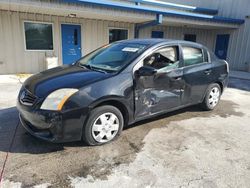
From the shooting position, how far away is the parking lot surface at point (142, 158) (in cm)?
247

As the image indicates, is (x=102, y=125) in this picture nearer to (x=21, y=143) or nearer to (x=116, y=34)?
(x=21, y=143)

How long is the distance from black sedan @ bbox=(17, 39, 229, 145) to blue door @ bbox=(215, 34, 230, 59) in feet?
36.2

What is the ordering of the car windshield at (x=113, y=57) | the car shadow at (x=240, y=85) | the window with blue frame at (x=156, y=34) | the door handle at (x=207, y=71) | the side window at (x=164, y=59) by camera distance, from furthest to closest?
the window with blue frame at (x=156, y=34)
the car shadow at (x=240, y=85)
the door handle at (x=207, y=71)
the side window at (x=164, y=59)
the car windshield at (x=113, y=57)

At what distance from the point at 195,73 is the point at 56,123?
288 cm

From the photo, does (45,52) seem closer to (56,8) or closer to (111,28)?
(56,8)

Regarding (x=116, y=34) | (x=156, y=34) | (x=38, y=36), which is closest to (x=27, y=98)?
(x=38, y=36)

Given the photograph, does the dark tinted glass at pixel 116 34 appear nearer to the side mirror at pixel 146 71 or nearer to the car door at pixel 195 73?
the car door at pixel 195 73

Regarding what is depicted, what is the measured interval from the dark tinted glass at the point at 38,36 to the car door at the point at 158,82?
718cm

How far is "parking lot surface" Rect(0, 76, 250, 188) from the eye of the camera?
2471mm

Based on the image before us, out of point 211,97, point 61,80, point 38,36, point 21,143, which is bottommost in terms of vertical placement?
point 21,143

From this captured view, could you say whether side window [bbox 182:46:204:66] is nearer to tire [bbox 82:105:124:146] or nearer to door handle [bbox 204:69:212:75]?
door handle [bbox 204:69:212:75]

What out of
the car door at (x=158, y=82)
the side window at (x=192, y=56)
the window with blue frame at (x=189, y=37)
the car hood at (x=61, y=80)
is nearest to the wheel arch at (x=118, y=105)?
the car door at (x=158, y=82)

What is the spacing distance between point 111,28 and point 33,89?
28.1ft

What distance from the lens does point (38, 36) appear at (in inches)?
367
